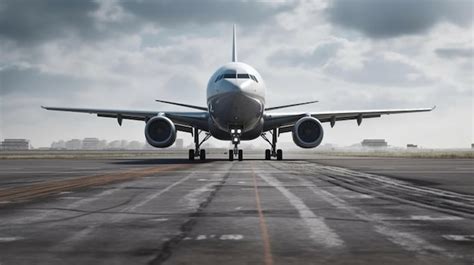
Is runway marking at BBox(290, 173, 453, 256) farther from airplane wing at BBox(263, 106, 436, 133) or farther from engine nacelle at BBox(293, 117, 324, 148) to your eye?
airplane wing at BBox(263, 106, 436, 133)

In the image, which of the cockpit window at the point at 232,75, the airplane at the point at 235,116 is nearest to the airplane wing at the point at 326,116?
the airplane at the point at 235,116

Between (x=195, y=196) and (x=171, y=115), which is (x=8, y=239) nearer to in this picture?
(x=195, y=196)

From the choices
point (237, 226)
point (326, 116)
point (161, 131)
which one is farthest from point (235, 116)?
point (237, 226)

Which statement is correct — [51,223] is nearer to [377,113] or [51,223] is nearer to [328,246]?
[328,246]

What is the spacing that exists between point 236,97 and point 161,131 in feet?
21.6

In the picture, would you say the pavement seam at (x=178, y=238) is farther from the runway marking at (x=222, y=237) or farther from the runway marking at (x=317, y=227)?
the runway marking at (x=317, y=227)

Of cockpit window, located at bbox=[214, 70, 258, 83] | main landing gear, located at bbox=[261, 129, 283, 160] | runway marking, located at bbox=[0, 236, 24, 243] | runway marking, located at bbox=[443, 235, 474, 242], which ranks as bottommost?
runway marking, located at bbox=[443, 235, 474, 242]

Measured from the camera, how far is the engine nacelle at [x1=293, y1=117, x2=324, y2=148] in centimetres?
3532

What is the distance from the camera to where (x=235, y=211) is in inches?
394

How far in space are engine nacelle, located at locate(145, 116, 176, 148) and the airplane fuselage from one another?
116 inches

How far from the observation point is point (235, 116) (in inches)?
1289

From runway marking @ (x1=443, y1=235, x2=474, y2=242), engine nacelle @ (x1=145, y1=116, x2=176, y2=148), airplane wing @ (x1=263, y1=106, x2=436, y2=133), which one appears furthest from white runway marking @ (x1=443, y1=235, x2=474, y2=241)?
airplane wing @ (x1=263, y1=106, x2=436, y2=133)

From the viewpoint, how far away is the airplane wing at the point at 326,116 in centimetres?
3775

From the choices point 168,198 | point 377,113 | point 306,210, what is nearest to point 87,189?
point 168,198
